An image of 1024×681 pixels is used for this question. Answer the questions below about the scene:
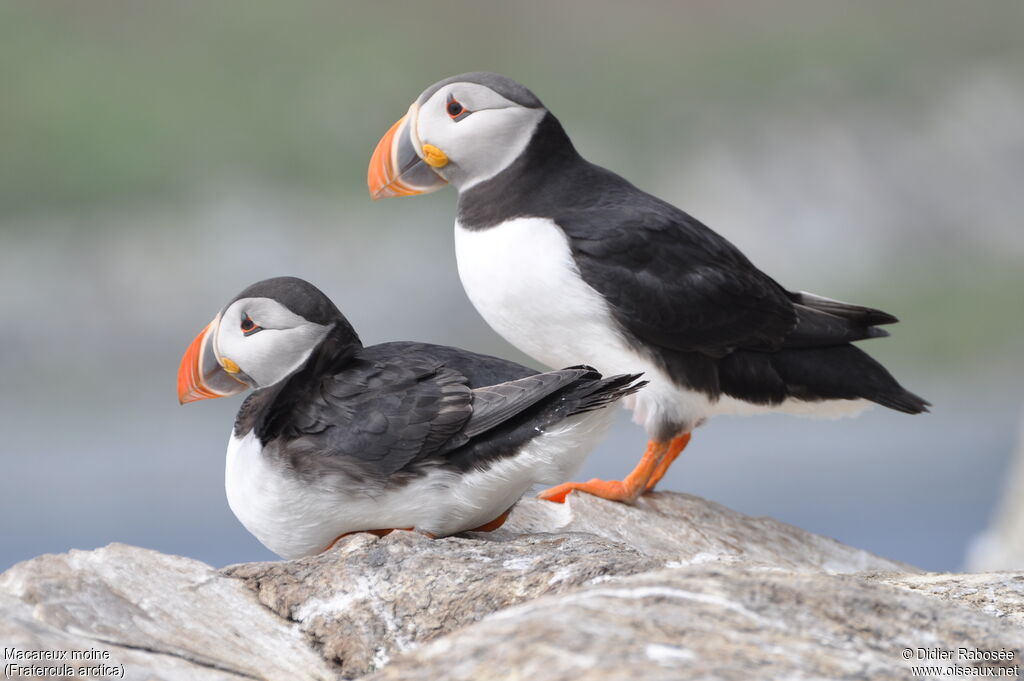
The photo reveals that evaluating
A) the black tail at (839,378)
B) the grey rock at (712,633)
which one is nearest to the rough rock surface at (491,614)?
the grey rock at (712,633)

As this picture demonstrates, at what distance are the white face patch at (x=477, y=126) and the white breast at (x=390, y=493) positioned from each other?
1.11 m

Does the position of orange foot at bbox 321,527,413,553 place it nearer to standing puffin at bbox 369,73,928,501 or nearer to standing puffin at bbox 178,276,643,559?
standing puffin at bbox 178,276,643,559

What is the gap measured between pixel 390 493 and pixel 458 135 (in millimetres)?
1261

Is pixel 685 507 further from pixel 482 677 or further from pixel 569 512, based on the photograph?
pixel 482 677

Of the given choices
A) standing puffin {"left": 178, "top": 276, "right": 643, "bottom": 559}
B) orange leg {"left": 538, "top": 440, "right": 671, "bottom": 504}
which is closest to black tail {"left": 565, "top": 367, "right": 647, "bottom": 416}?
standing puffin {"left": 178, "top": 276, "right": 643, "bottom": 559}

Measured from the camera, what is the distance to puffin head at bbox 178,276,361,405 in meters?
3.09

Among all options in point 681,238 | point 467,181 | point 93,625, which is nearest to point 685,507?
point 681,238

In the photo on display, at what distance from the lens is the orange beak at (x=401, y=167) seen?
12.6 ft

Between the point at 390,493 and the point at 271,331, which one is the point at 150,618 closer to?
the point at 390,493

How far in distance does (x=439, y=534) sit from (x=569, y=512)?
79 centimetres

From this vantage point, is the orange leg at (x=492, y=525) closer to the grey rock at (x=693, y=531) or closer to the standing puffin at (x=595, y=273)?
the grey rock at (x=693, y=531)

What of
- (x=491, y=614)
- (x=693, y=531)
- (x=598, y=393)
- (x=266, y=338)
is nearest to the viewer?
(x=491, y=614)

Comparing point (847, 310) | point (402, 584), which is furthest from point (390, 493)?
point (847, 310)

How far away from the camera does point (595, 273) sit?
3729mm
